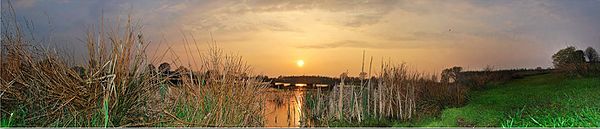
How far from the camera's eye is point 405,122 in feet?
24.2

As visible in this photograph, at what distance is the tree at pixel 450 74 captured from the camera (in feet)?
26.6

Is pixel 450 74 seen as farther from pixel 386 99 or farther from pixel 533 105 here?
pixel 533 105

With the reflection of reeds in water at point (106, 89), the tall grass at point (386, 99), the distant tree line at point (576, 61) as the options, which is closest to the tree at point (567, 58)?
the distant tree line at point (576, 61)

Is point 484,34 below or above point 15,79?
above

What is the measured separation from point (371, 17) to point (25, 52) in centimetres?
429

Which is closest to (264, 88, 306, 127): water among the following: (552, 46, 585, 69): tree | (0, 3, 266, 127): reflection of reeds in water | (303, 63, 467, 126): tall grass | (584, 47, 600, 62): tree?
(303, 63, 467, 126): tall grass

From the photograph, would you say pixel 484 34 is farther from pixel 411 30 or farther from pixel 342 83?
pixel 342 83

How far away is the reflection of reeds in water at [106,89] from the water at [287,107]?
9.07ft

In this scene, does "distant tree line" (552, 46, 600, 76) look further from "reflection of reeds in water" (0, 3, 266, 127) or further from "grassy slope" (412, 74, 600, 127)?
"reflection of reeds in water" (0, 3, 266, 127)

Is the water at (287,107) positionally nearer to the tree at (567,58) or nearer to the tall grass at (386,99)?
the tall grass at (386,99)

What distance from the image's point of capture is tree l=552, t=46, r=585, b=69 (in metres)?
9.27

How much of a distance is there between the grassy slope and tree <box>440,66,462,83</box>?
37cm

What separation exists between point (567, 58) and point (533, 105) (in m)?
3.03

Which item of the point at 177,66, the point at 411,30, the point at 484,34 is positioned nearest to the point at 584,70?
the point at 484,34
